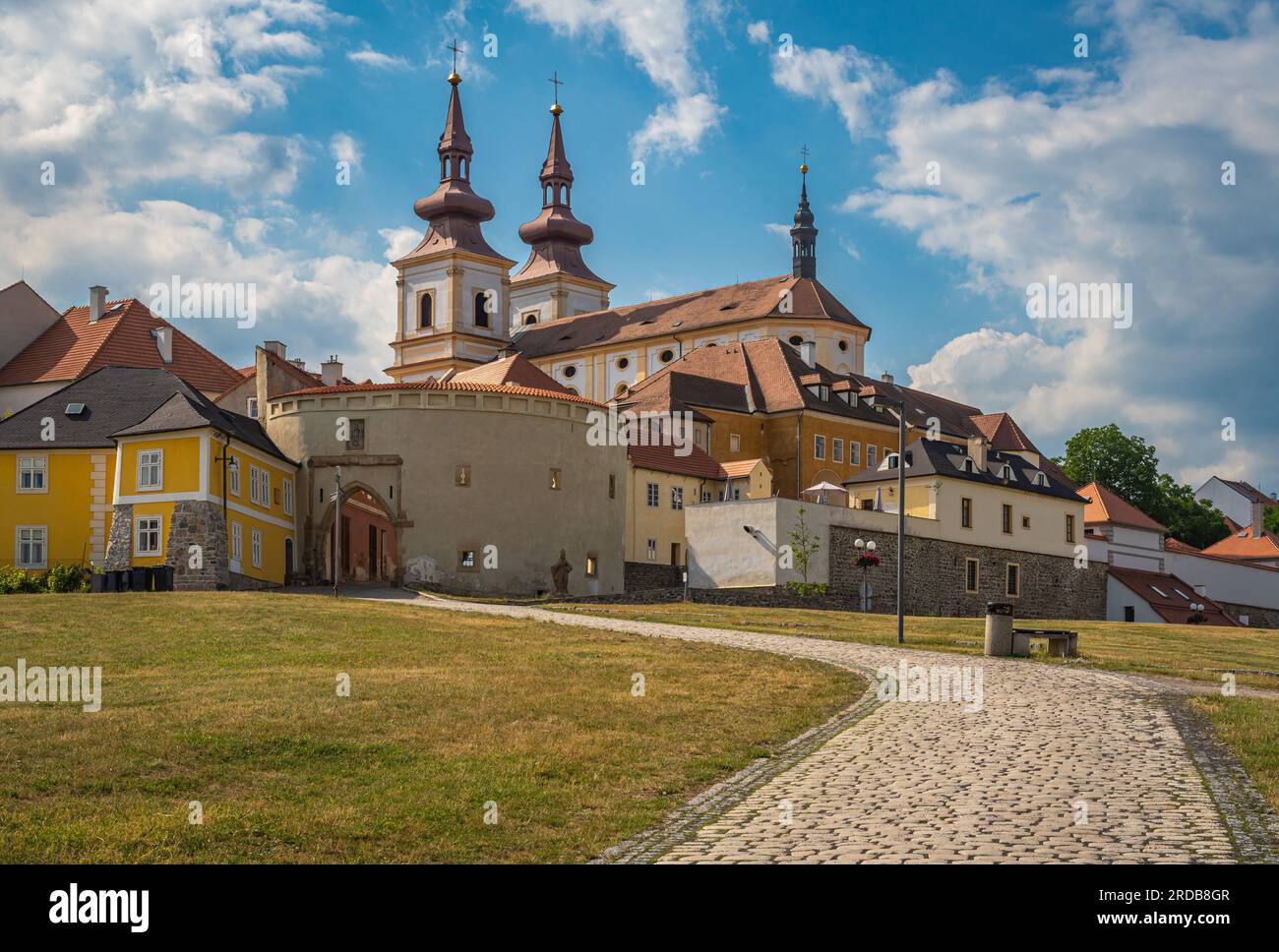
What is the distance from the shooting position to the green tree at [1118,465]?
10925 cm

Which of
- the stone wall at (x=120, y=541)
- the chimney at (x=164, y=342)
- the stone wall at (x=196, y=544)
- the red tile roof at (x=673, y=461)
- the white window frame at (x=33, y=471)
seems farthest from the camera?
the chimney at (x=164, y=342)

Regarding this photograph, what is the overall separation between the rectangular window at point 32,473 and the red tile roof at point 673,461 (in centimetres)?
2334

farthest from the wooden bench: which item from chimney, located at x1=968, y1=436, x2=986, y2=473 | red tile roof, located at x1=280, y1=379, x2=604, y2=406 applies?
chimney, located at x1=968, y1=436, x2=986, y2=473

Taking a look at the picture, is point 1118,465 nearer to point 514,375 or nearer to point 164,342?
point 514,375

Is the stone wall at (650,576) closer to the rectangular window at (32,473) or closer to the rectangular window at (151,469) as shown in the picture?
the rectangular window at (151,469)

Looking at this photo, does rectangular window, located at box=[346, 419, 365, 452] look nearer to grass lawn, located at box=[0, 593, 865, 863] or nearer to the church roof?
grass lawn, located at box=[0, 593, 865, 863]

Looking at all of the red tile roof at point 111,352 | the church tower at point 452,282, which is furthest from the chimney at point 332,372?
the church tower at point 452,282

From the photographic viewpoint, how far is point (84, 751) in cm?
1902

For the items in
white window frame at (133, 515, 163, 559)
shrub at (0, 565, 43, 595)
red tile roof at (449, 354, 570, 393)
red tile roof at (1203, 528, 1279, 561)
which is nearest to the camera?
shrub at (0, 565, 43, 595)

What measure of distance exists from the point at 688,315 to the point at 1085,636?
66697 mm

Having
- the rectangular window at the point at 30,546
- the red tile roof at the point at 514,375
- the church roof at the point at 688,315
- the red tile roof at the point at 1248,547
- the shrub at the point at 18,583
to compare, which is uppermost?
the church roof at the point at 688,315

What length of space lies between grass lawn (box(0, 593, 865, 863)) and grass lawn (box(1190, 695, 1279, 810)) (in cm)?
564

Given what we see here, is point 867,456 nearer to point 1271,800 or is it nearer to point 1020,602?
point 1020,602

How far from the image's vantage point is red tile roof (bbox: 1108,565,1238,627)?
76.4 meters
